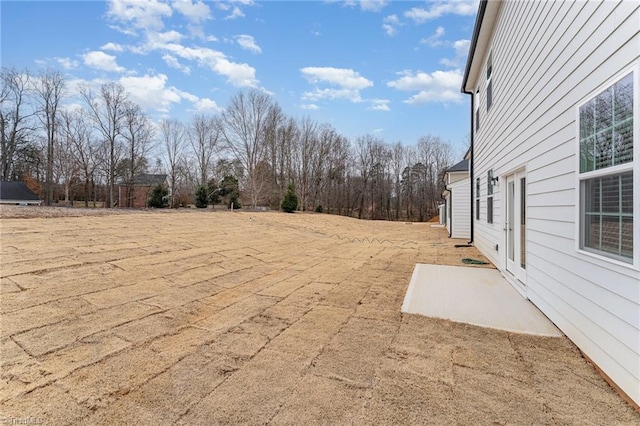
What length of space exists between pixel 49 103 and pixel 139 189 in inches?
371

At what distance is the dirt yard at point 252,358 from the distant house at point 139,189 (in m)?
25.8

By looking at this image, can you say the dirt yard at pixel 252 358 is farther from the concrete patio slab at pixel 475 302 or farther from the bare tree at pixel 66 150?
the bare tree at pixel 66 150

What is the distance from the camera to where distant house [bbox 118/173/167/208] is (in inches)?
1088

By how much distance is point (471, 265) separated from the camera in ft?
21.7

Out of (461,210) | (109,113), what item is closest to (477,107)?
(461,210)

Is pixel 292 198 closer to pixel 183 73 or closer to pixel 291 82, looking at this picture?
pixel 291 82

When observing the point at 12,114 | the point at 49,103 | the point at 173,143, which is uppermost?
the point at 49,103

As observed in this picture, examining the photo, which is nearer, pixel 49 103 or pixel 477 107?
pixel 477 107

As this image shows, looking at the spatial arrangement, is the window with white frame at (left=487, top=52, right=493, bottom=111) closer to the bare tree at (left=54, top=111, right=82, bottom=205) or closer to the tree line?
the tree line

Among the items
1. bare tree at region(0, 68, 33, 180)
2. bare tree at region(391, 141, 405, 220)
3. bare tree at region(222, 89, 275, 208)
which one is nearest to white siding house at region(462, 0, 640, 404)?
bare tree at region(222, 89, 275, 208)

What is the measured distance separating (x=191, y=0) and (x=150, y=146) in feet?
76.8

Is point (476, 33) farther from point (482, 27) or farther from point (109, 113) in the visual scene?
point (109, 113)

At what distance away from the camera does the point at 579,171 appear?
2699mm

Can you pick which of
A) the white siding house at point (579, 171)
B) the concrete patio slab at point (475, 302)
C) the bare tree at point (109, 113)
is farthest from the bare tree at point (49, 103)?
the white siding house at point (579, 171)
